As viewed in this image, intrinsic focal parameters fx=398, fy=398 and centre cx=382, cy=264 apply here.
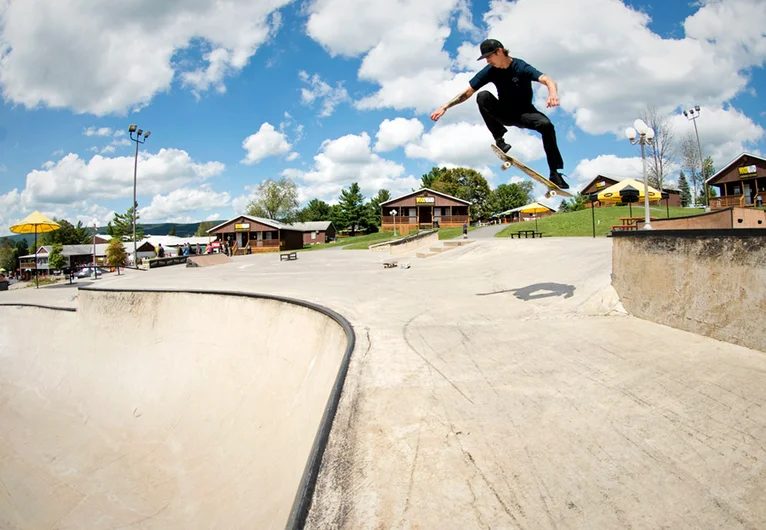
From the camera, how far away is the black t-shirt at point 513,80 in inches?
208

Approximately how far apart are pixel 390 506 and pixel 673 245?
5.11 meters

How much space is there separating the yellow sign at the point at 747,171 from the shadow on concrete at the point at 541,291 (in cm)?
4430

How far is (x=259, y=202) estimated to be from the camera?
8688 cm

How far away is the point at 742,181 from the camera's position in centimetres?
4016

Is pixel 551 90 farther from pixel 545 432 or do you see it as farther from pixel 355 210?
pixel 355 210

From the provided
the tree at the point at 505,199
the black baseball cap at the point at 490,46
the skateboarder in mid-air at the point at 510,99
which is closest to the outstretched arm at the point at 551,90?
the skateboarder in mid-air at the point at 510,99

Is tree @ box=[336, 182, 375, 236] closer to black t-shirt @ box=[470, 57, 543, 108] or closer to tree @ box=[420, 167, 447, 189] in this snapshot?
tree @ box=[420, 167, 447, 189]

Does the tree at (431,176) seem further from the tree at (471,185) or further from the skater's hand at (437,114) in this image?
the skater's hand at (437,114)

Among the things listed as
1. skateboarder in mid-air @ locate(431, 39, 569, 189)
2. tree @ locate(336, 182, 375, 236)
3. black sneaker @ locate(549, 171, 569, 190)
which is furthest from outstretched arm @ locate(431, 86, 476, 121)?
tree @ locate(336, 182, 375, 236)

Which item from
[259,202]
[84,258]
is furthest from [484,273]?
[84,258]

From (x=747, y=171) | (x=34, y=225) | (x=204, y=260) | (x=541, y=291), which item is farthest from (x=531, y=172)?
(x=747, y=171)

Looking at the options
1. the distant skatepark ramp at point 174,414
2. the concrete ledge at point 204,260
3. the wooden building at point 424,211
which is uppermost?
the wooden building at point 424,211

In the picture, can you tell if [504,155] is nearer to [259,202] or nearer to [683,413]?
[683,413]

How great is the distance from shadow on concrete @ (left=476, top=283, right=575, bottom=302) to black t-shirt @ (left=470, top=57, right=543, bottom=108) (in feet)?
11.0
